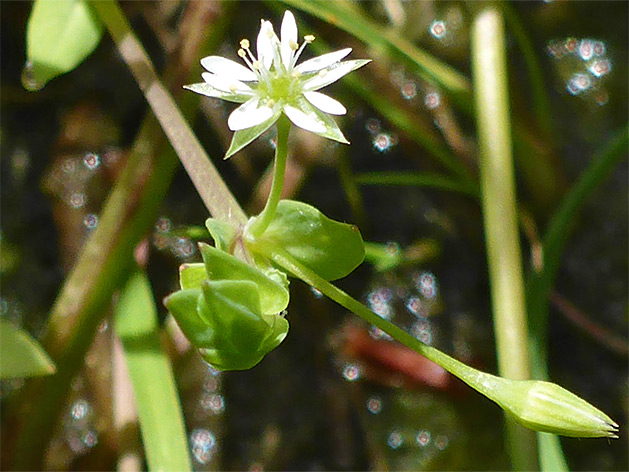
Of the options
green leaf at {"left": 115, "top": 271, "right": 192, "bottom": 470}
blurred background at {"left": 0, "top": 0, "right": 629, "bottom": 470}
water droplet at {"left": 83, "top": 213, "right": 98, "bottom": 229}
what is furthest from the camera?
water droplet at {"left": 83, "top": 213, "right": 98, "bottom": 229}

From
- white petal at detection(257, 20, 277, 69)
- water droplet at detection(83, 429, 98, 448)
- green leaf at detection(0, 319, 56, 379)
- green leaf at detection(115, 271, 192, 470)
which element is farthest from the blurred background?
white petal at detection(257, 20, 277, 69)

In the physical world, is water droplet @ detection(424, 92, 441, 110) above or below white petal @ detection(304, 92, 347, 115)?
below

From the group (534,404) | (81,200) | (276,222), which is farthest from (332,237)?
(81,200)

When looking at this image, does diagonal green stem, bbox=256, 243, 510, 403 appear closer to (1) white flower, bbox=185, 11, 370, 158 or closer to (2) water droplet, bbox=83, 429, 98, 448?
(1) white flower, bbox=185, 11, 370, 158

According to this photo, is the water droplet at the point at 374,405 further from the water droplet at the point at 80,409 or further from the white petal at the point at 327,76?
the white petal at the point at 327,76

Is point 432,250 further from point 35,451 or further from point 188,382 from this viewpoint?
point 35,451

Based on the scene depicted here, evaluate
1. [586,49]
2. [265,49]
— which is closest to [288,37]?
[265,49]

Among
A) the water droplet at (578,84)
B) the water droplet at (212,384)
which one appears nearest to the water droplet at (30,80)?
the water droplet at (212,384)
